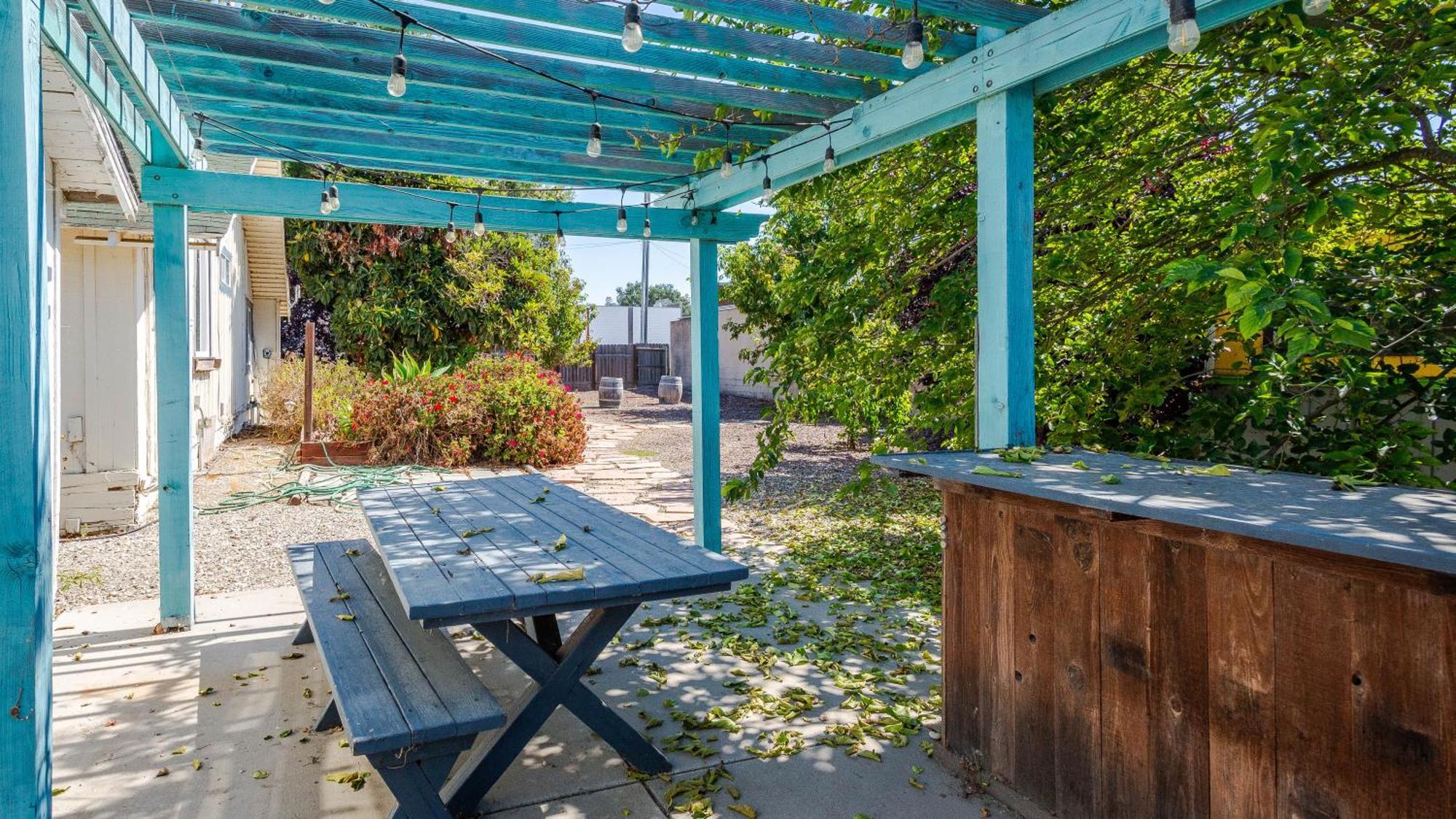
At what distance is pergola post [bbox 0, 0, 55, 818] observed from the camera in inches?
76.9

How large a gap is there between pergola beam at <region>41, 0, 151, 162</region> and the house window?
15.6 feet

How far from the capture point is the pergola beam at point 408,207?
4273 millimetres

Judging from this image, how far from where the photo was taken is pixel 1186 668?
202 centimetres

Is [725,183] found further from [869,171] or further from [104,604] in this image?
[104,604]

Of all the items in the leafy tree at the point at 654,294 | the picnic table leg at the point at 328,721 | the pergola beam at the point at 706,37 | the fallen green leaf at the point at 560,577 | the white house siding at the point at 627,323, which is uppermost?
the leafy tree at the point at 654,294

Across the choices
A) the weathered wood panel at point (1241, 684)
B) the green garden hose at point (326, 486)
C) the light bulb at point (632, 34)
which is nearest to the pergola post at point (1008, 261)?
the weathered wood panel at point (1241, 684)

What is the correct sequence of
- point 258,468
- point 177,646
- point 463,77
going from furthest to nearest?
1. point 258,468
2. point 177,646
3. point 463,77

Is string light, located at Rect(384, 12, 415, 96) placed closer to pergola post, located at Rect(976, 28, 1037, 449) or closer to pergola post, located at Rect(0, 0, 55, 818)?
pergola post, located at Rect(0, 0, 55, 818)

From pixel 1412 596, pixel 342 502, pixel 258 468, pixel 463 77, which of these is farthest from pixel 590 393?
pixel 1412 596

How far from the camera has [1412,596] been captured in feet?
5.25

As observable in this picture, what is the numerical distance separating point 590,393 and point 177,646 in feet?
59.6

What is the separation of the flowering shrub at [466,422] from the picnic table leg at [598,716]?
A: 6881 mm

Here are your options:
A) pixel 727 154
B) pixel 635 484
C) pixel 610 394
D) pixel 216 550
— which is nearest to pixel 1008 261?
pixel 727 154

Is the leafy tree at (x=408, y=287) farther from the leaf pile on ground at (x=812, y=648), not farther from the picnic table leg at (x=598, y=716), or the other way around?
the picnic table leg at (x=598, y=716)
